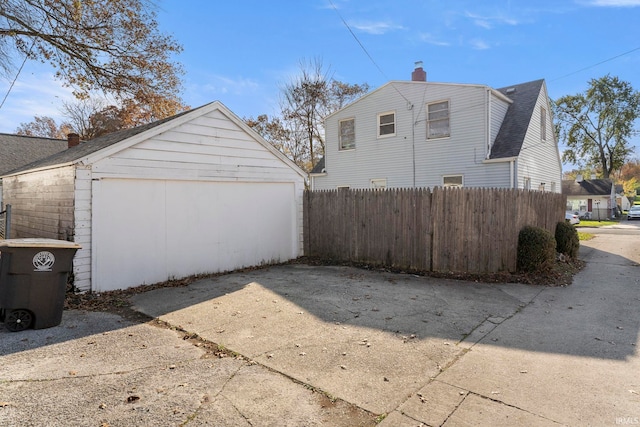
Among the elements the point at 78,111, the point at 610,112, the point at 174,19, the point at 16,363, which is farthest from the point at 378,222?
the point at 610,112

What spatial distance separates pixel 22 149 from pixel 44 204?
17261 mm

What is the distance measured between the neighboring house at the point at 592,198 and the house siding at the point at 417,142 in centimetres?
3176

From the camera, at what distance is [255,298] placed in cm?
612

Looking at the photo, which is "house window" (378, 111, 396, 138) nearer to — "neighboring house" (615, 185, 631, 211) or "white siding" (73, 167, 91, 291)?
"white siding" (73, 167, 91, 291)

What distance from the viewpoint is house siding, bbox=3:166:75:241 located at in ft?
20.5

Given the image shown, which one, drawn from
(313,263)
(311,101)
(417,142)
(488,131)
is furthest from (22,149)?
(488,131)

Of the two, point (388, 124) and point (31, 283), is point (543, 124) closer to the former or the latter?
point (388, 124)

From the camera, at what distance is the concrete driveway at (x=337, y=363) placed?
2740mm

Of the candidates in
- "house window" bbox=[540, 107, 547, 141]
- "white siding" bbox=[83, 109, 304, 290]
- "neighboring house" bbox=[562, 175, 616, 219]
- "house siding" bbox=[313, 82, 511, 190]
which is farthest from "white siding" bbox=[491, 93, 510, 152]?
"neighboring house" bbox=[562, 175, 616, 219]

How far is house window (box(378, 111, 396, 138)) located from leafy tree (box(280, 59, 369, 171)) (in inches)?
462

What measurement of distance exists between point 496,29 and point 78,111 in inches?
1223

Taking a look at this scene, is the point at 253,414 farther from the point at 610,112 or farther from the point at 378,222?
the point at 610,112

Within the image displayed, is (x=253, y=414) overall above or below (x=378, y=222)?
below

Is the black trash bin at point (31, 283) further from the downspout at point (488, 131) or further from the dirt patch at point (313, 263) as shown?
the downspout at point (488, 131)
